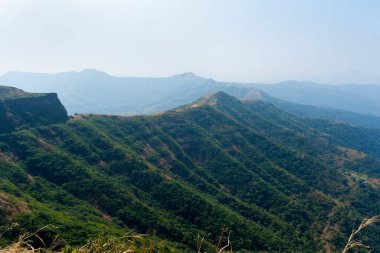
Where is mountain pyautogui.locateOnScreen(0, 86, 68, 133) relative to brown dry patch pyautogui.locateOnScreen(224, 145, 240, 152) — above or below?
above

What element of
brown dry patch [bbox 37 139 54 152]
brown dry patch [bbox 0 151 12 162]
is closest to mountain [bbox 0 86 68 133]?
brown dry patch [bbox 37 139 54 152]

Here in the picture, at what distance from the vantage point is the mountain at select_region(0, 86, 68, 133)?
424 ft

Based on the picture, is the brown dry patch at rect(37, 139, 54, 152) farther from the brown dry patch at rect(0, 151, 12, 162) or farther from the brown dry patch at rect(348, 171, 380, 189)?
the brown dry patch at rect(348, 171, 380, 189)

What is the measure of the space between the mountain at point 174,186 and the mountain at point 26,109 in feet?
19.1

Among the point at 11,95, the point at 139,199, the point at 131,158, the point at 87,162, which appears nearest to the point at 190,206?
the point at 139,199

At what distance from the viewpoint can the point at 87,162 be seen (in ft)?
418

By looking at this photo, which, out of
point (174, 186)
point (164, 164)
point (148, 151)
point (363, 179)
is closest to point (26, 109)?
point (148, 151)

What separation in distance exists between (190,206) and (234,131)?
90682 mm

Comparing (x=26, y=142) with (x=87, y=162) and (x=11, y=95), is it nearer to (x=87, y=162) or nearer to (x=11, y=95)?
(x=87, y=162)

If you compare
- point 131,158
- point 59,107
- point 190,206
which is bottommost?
point 190,206

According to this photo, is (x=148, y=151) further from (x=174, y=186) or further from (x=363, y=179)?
(x=363, y=179)

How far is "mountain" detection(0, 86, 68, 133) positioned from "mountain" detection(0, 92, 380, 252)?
582cm

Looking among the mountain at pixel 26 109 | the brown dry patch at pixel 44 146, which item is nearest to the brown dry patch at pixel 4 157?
the brown dry patch at pixel 44 146

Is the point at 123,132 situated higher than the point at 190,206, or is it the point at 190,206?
the point at 123,132
